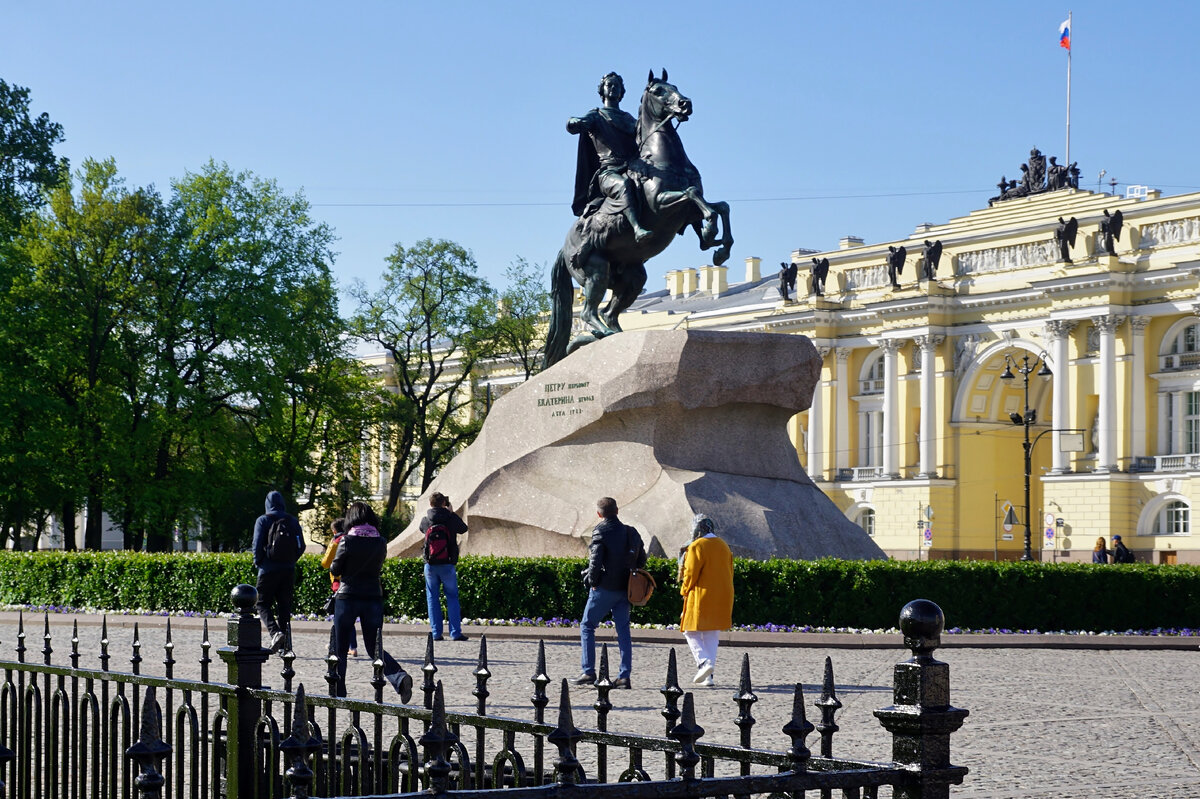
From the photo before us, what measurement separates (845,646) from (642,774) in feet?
43.5

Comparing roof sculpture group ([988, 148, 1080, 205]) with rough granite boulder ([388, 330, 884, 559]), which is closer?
rough granite boulder ([388, 330, 884, 559])

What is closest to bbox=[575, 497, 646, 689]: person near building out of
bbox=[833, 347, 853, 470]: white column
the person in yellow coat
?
the person in yellow coat

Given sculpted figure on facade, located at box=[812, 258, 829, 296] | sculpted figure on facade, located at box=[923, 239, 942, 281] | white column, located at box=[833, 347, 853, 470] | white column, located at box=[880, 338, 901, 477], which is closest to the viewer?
sculpted figure on facade, located at box=[923, 239, 942, 281]

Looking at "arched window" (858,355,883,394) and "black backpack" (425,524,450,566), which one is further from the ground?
"arched window" (858,355,883,394)

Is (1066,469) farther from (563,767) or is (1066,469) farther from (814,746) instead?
(563,767)

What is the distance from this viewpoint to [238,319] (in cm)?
3900

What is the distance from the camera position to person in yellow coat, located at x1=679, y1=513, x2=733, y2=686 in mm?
12516

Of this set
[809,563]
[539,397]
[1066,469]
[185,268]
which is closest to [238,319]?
[185,268]

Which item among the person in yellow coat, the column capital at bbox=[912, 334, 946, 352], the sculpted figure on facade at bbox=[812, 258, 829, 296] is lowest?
the person in yellow coat

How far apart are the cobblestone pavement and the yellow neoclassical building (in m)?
47.8

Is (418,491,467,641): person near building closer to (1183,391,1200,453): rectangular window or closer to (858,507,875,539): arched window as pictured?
(1183,391,1200,453): rectangular window

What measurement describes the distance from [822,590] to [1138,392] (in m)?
56.2

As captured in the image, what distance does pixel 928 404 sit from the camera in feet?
256

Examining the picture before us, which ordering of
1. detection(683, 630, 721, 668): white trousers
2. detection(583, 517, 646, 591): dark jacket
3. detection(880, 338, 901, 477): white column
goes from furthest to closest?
detection(880, 338, 901, 477): white column < detection(583, 517, 646, 591): dark jacket < detection(683, 630, 721, 668): white trousers
